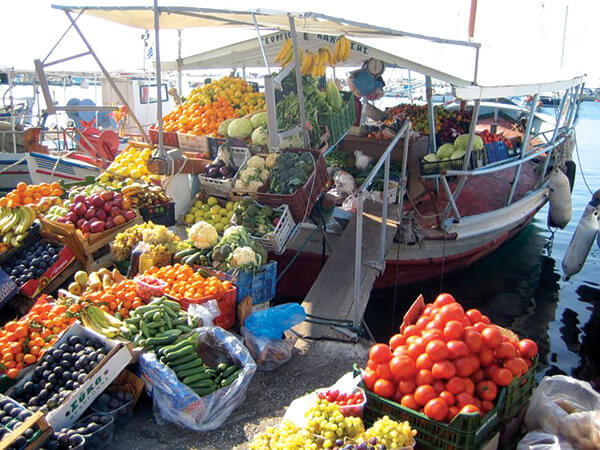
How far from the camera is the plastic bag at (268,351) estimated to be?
16.3ft

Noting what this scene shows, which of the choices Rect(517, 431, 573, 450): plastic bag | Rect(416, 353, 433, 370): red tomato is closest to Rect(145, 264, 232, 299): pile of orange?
Rect(416, 353, 433, 370): red tomato

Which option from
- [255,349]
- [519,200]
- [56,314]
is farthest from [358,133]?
[56,314]

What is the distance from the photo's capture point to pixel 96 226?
639cm

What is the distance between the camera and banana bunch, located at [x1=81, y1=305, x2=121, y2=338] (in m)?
4.55

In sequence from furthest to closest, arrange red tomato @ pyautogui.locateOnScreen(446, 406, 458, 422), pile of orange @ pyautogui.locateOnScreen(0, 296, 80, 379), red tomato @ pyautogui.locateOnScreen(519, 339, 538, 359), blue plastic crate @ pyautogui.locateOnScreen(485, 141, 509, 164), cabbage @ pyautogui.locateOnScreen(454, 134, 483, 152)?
1. cabbage @ pyautogui.locateOnScreen(454, 134, 483, 152)
2. blue plastic crate @ pyautogui.locateOnScreen(485, 141, 509, 164)
3. pile of orange @ pyautogui.locateOnScreen(0, 296, 80, 379)
4. red tomato @ pyautogui.locateOnScreen(519, 339, 538, 359)
5. red tomato @ pyautogui.locateOnScreen(446, 406, 458, 422)

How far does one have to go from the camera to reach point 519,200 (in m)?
10.3

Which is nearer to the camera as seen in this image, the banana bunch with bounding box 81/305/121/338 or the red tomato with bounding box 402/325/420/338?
the red tomato with bounding box 402/325/420/338

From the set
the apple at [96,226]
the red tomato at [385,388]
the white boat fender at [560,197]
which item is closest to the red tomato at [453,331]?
the red tomato at [385,388]

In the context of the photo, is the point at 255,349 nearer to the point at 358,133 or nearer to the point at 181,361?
the point at 181,361

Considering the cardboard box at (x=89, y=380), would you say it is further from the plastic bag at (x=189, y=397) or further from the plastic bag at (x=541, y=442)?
the plastic bag at (x=541, y=442)

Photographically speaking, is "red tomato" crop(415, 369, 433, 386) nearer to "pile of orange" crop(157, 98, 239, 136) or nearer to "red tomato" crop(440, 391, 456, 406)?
"red tomato" crop(440, 391, 456, 406)

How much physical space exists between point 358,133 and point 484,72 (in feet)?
8.33

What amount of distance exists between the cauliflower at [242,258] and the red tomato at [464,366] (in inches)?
103

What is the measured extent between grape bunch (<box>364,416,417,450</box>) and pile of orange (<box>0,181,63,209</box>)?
5878 millimetres
